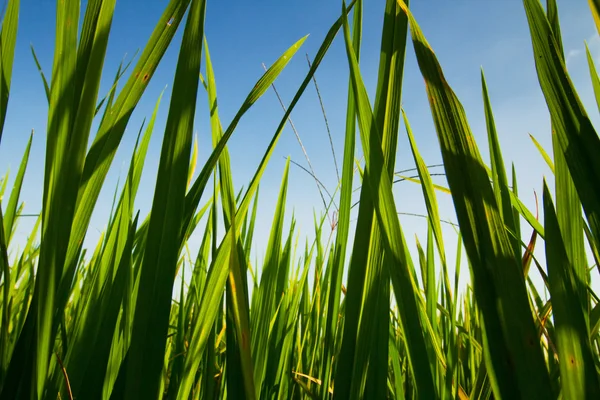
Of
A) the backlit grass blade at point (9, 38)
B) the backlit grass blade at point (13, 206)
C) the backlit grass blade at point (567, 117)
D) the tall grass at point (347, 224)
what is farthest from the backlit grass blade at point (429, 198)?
the backlit grass blade at point (13, 206)

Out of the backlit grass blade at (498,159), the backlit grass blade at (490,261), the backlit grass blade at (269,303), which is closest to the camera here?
the backlit grass blade at (490,261)

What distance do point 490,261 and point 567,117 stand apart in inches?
4.4

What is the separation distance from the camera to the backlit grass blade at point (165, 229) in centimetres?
33

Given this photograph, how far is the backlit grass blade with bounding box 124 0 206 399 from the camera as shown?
0.33 metres

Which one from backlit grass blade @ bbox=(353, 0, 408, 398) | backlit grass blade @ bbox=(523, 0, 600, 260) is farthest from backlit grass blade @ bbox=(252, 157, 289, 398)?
backlit grass blade @ bbox=(523, 0, 600, 260)

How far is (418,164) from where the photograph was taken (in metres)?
0.39

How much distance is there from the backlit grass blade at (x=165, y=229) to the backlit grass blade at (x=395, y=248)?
13cm

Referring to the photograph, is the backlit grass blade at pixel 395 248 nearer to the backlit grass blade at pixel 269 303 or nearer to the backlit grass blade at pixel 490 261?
the backlit grass blade at pixel 490 261

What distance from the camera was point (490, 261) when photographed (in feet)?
0.91

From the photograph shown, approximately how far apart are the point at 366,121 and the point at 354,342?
198 millimetres

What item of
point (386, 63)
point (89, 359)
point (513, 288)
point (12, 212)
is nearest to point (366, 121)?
point (386, 63)

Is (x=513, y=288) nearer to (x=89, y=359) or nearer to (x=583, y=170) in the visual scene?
(x=583, y=170)

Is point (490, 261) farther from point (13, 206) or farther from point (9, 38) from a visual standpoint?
point (13, 206)

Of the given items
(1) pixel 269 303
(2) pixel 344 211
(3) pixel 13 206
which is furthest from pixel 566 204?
(3) pixel 13 206
